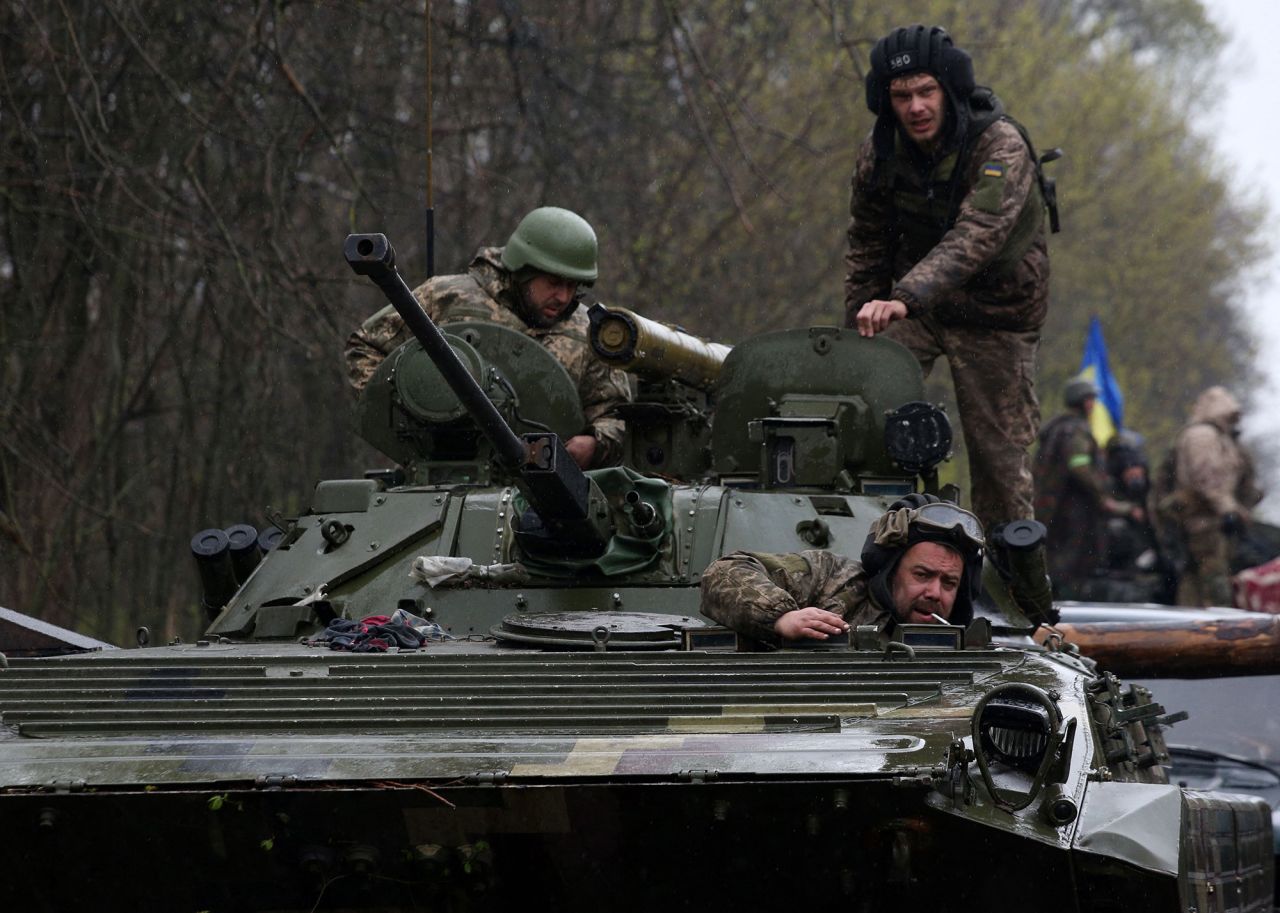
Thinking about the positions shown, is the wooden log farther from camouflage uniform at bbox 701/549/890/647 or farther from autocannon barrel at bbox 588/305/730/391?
camouflage uniform at bbox 701/549/890/647

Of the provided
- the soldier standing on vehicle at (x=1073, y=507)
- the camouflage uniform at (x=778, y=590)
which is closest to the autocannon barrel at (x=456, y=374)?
the camouflage uniform at (x=778, y=590)

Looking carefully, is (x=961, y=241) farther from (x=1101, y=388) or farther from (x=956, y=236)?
(x=1101, y=388)

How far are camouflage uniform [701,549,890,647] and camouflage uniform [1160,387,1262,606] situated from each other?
36.8 ft

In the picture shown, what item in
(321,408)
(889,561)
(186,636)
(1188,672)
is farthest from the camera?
(186,636)

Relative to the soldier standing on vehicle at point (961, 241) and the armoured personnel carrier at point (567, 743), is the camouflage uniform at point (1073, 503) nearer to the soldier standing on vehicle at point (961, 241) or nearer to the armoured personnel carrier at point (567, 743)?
the soldier standing on vehicle at point (961, 241)

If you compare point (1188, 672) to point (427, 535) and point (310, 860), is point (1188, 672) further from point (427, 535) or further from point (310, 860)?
point (310, 860)

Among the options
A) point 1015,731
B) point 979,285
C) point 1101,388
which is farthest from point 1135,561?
point 1015,731

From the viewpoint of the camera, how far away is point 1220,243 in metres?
40.9

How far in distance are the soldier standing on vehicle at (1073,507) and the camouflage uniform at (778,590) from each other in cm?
1029

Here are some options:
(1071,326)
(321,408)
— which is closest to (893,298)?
(321,408)

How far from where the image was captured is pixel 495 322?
874 centimetres

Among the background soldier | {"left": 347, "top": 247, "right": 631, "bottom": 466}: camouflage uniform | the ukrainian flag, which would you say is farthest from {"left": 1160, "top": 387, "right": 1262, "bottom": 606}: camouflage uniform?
{"left": 347, "top": 247, "right": 631, "bottom": 466}: camouflage uniform

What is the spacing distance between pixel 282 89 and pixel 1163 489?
863cm

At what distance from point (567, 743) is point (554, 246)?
3.84m
